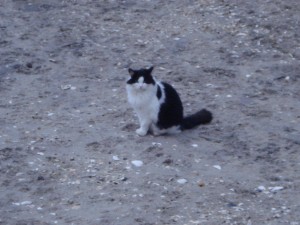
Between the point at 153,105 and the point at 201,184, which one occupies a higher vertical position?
the point at 153,105

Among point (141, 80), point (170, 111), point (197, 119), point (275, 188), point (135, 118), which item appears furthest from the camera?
point (135, 118)

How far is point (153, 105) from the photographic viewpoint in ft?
23.9

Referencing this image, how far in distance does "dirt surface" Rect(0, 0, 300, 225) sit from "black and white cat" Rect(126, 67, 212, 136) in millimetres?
105

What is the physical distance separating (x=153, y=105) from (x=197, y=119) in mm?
480

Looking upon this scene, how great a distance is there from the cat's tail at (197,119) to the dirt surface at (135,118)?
0.21 ft

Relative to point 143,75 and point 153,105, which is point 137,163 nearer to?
point 153,105

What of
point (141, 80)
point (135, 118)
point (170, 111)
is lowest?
point (135, 118)

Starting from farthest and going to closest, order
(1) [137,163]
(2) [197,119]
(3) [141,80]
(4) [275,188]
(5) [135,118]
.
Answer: (5) [135,118], (2) [197,119], (3) [141,80], (1) [137,163], (4) [275,188]

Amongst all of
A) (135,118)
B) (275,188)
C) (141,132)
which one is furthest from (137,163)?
(275,188)

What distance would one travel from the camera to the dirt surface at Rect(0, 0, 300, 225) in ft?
20.0

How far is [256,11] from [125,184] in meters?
4.61

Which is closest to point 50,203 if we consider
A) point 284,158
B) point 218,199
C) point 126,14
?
point 218,199

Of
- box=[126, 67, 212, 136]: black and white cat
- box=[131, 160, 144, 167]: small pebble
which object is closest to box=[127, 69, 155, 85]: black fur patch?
box=[126, 67, 212, 136]: black and white cat

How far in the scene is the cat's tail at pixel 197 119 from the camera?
7402 millimetres
